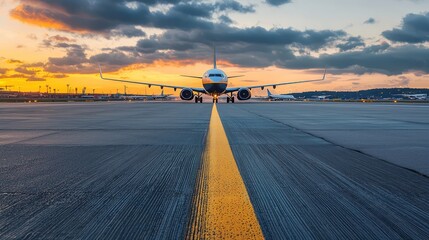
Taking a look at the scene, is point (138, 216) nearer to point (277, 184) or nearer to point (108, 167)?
point (277, 184)

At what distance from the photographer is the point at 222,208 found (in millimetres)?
3117

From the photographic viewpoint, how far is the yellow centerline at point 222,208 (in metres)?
2.54

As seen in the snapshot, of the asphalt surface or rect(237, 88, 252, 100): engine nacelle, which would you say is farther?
rect(237, 88, 252, 100): engine nacelle

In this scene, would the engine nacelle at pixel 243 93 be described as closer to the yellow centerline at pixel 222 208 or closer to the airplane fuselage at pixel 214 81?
the airplane fuselage at pixel 214 81

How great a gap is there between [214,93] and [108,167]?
39.3 meters

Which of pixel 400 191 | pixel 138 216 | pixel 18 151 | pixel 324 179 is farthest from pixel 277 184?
pixel 18 151

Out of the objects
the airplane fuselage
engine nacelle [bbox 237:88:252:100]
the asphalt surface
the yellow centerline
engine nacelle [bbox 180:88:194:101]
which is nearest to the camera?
the yellow centerline

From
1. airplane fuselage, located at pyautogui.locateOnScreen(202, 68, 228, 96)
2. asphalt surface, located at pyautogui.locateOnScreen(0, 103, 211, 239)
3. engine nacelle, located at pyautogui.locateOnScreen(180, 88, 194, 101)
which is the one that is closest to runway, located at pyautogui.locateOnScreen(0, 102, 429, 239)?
asphalt surface, located at pyautogui.locateOnScreen(0, 103, 211, 239)

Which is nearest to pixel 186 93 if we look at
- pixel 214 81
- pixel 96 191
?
pixel 214 81

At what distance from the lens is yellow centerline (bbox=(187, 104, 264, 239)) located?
100 inches

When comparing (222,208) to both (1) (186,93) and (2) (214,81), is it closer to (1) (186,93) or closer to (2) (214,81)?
(2) (214,81)

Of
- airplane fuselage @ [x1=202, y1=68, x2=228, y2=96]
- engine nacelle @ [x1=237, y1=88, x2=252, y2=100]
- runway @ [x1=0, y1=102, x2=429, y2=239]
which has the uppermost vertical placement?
airplane fuselage @ [x1=202, y1=68, x2=228, y2=96]

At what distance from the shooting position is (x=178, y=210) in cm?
308

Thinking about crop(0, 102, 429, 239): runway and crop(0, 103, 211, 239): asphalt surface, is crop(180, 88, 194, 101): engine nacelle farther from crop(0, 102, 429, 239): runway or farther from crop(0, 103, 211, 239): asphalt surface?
crop(0, 103, 211, 239): asphalt surface
